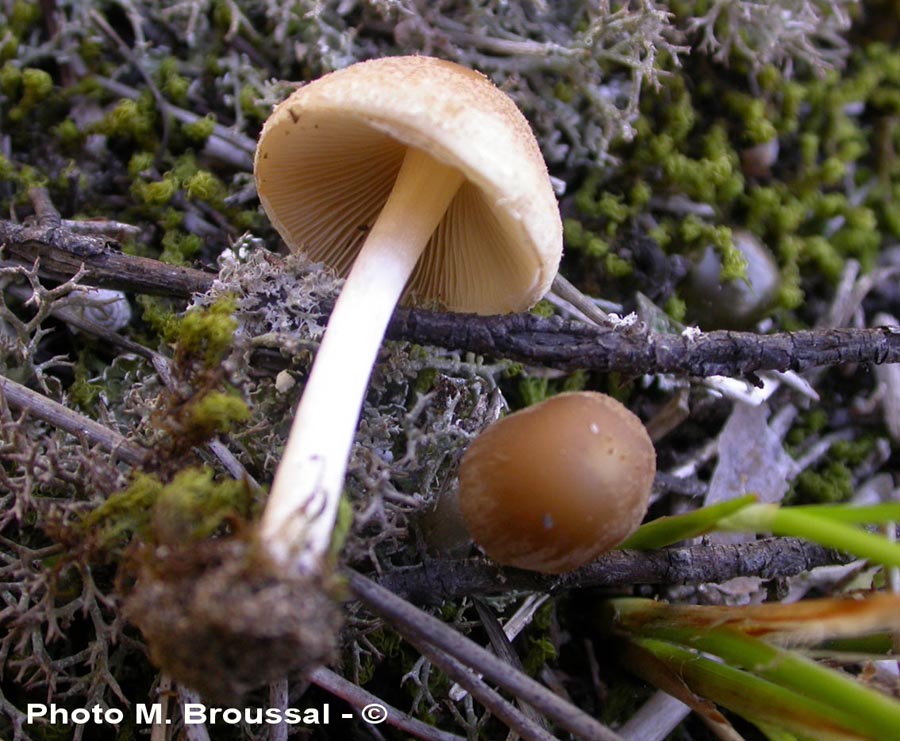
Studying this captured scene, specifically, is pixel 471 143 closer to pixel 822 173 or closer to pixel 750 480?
pixel 750 480

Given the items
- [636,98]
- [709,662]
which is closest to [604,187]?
[636,98]

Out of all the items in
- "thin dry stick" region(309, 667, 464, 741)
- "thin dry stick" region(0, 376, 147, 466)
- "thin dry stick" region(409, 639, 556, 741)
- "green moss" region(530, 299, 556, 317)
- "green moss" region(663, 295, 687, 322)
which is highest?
"green moss" region(530, 299, 556, 317)

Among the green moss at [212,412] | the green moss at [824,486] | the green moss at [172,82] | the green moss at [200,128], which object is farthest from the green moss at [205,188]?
the green moss at [824,486]

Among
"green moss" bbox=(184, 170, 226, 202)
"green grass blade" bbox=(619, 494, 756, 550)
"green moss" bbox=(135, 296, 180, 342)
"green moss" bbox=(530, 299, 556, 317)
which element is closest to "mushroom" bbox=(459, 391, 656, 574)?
"green grass blade" bbox=(619, 494, 756, 550)

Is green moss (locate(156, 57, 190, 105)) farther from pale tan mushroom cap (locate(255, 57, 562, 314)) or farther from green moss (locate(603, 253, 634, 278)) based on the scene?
green moss (locate(603, 253, 634, 278))

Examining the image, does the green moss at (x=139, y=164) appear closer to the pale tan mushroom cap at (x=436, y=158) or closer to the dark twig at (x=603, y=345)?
the pale tan mushroom cap at (x=436, y=158)

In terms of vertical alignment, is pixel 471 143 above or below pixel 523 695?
above
